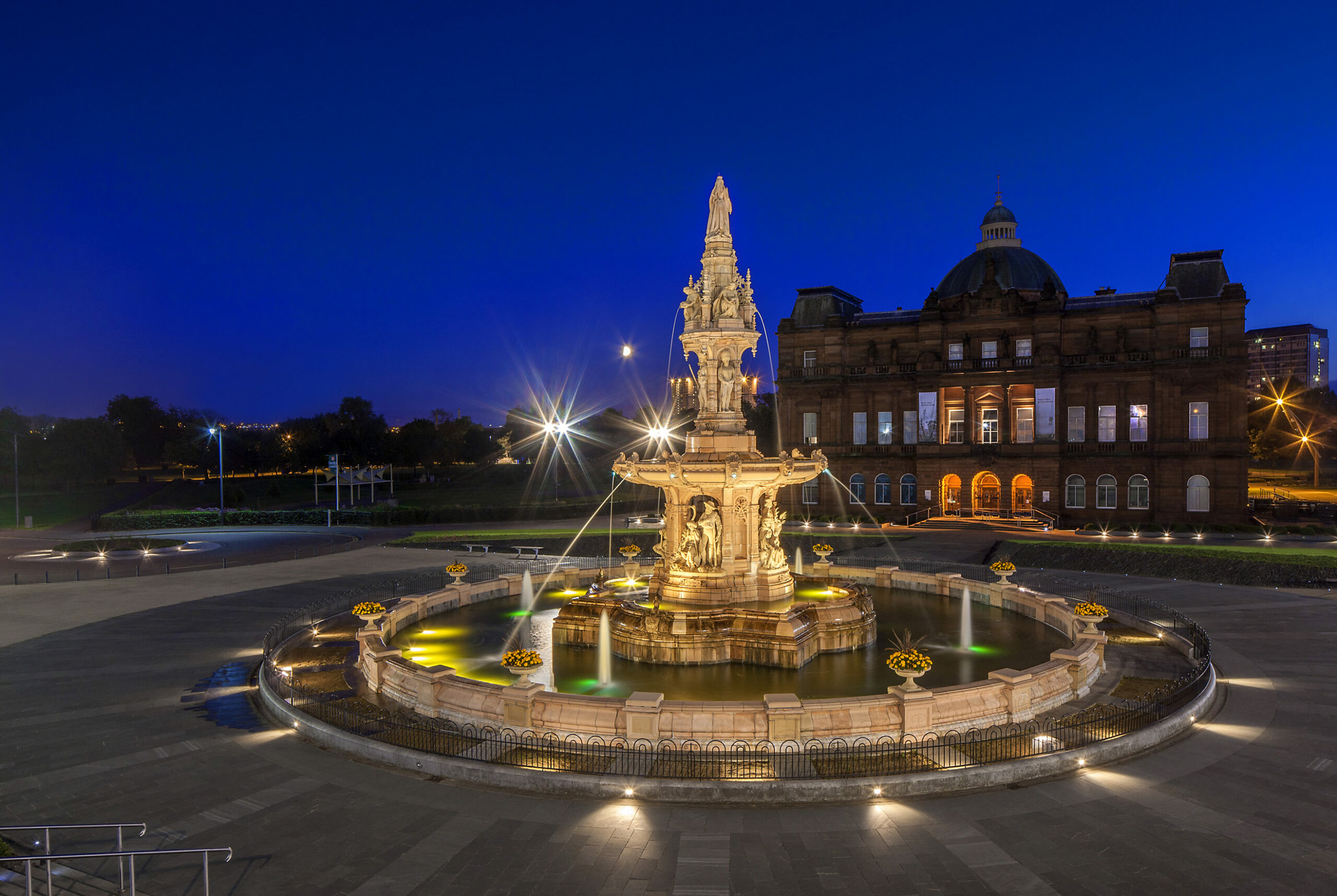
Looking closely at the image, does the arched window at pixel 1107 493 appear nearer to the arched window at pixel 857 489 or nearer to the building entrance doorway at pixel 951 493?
the building entrance doorway at pixel 951 493

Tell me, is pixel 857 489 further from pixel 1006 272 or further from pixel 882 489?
pixel 1006 272

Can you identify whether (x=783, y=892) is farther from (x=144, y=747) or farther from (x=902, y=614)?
(x=902, y=614)

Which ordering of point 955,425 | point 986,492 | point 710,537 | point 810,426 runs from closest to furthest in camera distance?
point 710,537, point 986,492, point 955,425, point 810,426

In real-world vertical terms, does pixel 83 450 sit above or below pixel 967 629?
above

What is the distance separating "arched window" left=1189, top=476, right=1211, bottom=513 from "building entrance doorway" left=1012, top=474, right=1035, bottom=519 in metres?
11.1

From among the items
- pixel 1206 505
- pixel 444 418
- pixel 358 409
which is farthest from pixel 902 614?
pixel 444 418

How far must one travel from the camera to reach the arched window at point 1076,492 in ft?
206

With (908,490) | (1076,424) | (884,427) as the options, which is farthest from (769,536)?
(1076,424)

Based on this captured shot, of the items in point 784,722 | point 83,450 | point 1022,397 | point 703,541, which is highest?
point 1022,397

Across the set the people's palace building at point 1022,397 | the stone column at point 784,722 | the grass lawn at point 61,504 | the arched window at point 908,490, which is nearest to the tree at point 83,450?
the grass lawn at point 61,504

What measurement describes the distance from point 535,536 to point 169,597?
22.4 meters

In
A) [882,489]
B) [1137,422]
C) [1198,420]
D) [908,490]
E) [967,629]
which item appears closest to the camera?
[967,629]

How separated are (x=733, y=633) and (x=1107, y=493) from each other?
52.3 meters

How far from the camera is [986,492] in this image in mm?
66500
